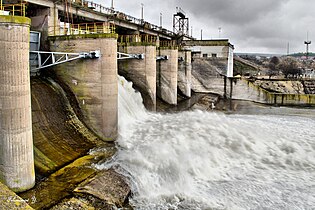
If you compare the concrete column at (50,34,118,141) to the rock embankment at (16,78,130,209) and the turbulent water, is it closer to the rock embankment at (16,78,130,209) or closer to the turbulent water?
the rock embankment at (16,78,130,209)

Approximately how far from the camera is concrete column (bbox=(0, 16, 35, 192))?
23.9 ft

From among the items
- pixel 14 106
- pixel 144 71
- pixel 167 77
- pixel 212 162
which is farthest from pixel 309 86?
pixel 14 106

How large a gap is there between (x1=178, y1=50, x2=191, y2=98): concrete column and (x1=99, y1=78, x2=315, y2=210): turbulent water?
963 centimetres

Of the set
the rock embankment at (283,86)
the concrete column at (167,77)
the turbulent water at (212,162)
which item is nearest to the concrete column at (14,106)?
the turbulent water at (212,162)

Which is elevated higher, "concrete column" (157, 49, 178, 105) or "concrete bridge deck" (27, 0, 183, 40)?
"concrete bridge deck" (27, 0, 183, 40)

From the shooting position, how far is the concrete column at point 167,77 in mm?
22781

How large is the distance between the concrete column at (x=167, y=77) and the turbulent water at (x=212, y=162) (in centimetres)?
515

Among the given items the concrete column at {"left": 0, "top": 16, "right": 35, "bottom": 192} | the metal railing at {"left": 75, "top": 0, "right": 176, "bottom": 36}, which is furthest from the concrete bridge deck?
the concrete column at {"left": 0, "top": 16, "right": 35, "bottom": 192}

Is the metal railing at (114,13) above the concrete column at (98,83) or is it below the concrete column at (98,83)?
above

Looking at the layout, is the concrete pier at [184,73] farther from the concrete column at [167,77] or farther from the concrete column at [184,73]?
the concrete column at [167,77]

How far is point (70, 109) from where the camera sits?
41.5 ft

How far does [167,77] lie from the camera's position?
2291 centimetres

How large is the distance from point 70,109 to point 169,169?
5322mm

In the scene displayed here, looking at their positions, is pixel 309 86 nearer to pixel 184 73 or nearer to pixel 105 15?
pixel 184 73
